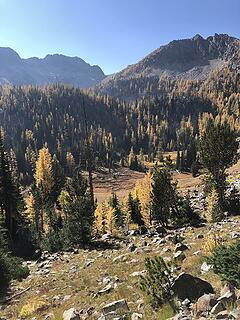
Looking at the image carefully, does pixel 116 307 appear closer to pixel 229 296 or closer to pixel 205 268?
pixel 229 296

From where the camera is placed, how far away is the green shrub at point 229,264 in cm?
1021

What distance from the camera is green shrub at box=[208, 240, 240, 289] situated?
10213 millimetres

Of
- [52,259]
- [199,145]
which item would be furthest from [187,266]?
[199,145]

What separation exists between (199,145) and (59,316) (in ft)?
116

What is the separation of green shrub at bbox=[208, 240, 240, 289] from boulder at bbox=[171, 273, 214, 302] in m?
0.59

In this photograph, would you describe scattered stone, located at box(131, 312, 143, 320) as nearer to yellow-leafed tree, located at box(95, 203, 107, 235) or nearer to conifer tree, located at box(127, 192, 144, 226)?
yellow-leafed tree, located at box(95, 203, 107, 235)

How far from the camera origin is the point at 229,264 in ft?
35.2

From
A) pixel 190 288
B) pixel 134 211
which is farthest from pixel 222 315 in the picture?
pixel 134 211

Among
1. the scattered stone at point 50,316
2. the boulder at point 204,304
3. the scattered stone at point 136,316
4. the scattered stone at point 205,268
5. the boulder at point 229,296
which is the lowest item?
the scattered stone at point 50,316

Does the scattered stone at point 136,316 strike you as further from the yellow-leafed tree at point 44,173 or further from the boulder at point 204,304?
the yellow-leafed tree at point 44,173

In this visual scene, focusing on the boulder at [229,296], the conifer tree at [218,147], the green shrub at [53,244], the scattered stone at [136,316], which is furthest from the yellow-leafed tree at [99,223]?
the boulder at [229,296]

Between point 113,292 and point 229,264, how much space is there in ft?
16.7

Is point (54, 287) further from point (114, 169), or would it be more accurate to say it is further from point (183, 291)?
point (114, 169)

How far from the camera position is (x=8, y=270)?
22.5 m
